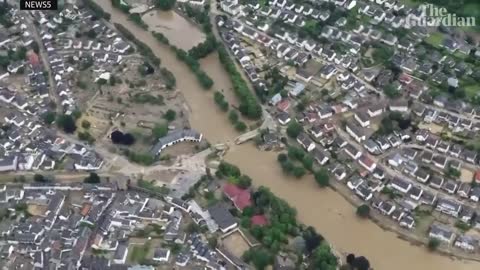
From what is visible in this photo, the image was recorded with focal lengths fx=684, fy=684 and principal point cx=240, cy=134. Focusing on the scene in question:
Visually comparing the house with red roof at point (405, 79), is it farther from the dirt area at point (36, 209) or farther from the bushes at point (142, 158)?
the dirt area at point (36, 209)

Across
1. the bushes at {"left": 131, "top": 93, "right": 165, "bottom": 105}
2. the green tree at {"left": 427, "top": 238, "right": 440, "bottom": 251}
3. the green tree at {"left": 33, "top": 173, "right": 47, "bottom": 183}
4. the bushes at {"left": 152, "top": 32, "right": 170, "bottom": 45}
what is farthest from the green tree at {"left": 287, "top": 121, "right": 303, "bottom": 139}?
the green tree at {"left": 33, "top": 173, "right": 47, "bottom": 183}

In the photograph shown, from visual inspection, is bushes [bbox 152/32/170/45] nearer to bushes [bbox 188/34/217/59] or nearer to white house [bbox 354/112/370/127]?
bushes [bbox 188/34/217/59]

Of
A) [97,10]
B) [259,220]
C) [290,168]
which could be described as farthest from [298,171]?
[97,10]

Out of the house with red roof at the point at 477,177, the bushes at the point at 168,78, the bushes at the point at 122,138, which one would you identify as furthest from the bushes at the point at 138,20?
the house with red roof at the point at 477,177

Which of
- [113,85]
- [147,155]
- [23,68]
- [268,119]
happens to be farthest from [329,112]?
[23,68]

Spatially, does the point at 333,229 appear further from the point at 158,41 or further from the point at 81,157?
the point at 158,41
